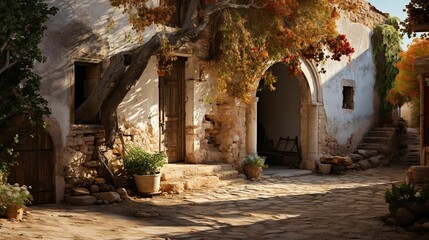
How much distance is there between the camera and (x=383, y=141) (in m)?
16.3

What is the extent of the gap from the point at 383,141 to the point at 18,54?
12.6 metres

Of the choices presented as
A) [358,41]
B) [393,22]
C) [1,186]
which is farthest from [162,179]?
[393,22]

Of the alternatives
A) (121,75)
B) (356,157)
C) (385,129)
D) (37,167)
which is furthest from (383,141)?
(37,167)

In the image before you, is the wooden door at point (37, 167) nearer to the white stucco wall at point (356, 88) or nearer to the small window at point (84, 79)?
the small window at point (84, 79)

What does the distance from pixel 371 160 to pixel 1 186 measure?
11457 mm

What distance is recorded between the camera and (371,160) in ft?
50.2

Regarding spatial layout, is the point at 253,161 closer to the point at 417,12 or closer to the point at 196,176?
the point at 196,176

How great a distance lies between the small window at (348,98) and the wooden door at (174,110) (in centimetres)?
675

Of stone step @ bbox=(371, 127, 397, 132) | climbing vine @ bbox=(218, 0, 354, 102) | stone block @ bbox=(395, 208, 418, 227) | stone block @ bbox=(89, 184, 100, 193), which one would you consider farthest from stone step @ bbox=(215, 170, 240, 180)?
stone step @ bbox=(371, 127, 397, 132)

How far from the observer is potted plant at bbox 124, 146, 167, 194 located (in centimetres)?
923

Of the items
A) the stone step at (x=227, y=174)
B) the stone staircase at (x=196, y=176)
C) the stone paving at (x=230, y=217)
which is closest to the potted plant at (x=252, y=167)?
the stone staircase at (x=196, y=176)

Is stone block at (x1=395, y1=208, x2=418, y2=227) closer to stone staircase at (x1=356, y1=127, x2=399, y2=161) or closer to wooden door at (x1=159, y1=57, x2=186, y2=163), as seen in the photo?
wooden door at (x1=159, y1=57, x2=186, y2=163)

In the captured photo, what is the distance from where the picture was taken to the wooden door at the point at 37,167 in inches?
320

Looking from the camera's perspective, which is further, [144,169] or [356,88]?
[356,88]
